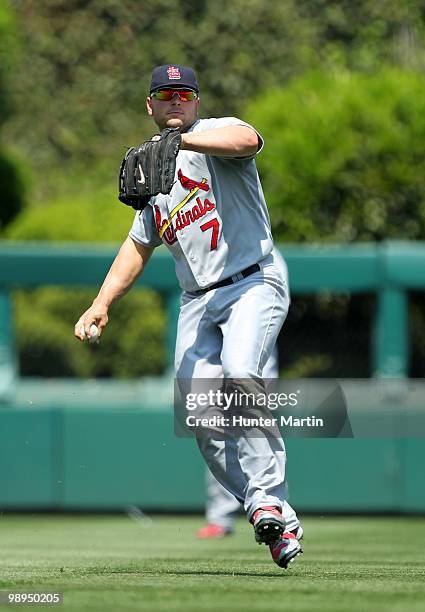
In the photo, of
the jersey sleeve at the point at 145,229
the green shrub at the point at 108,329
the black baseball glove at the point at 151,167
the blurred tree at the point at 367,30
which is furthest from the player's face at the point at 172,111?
the blurred tree at the point at 367,30

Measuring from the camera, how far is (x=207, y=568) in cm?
573

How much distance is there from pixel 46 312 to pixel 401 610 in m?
12.3

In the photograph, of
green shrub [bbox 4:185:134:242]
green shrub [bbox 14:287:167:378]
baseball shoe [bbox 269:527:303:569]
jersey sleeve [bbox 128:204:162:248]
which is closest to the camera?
baseball shoe [bbox 269:527:303:569]

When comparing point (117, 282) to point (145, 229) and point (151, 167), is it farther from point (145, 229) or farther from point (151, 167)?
point (151, 167)

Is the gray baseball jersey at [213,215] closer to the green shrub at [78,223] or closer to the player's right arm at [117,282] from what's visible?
the player's right arm at [117,282]

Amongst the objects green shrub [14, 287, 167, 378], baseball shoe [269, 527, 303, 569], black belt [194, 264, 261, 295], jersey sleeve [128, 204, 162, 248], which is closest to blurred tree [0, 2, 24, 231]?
green shrub [14, 287, 167, 378]

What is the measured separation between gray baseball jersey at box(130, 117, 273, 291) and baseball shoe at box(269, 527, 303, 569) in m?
1.05

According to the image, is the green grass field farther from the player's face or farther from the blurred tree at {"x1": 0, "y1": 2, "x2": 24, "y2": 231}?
the blurred tree at {"x1": 0, "y1": 2, "x2": 24, "y2": 231}

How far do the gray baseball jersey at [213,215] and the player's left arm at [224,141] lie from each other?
0.23m

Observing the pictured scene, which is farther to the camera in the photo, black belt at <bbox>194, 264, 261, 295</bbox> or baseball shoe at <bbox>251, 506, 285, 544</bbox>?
black belt at <bbox>194, 264, 261, 295</bbox>

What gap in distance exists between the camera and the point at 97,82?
23.5 m

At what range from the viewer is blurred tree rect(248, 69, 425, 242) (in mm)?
15039

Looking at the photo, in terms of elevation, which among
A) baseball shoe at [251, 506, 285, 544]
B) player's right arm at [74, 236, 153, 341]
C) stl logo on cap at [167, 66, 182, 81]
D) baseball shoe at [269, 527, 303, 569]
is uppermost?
stl logo on cap at [167, 66, 182, 81]

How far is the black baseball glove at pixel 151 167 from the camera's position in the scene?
504cm
